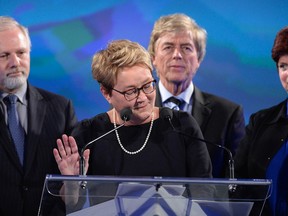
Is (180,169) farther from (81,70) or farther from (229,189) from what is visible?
(81,70)

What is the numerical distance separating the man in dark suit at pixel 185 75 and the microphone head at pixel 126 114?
99 cm

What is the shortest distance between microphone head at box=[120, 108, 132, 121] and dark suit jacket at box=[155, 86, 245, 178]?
88 centimetres

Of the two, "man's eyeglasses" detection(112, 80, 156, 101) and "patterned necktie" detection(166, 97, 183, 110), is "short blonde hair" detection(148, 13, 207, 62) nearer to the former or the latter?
"patterned necktie" detection(166, 97, 183, 110)

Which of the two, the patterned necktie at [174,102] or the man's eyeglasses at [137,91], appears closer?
the man's eyeglasses at [137,91]

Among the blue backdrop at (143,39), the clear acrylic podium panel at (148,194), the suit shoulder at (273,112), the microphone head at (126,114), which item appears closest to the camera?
the clear acrylic podium panel at (148,194)

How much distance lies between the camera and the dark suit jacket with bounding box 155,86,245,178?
352 cm

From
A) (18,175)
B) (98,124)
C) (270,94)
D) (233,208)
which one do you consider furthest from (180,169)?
(270,94)

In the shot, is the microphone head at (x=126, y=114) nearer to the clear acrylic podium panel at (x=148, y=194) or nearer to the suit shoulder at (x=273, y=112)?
the clear acrylic podium panel at (x=148, y=194)

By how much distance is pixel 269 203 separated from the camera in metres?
2.93

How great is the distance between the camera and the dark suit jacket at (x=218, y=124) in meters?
3.52

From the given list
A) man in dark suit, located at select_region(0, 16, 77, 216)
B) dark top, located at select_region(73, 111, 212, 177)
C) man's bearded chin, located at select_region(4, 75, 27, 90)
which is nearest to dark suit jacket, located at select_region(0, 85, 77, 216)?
man in dark suit, located at select_region(0, 16, 77, 216)

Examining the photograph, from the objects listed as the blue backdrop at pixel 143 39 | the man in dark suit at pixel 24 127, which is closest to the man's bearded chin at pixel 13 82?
the man in dark suit at pixel 24 127

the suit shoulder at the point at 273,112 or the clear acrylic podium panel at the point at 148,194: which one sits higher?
the suit shoulder at the point at 273,112

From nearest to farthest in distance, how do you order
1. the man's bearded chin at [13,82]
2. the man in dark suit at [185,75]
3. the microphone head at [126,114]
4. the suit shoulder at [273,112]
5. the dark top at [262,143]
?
the microphone head at [126,114] → the dark top at [262,143] → the suit shoulder at [273,112] → the man's bearded chin at [13,82] → the man in dark suit at [185,75]
